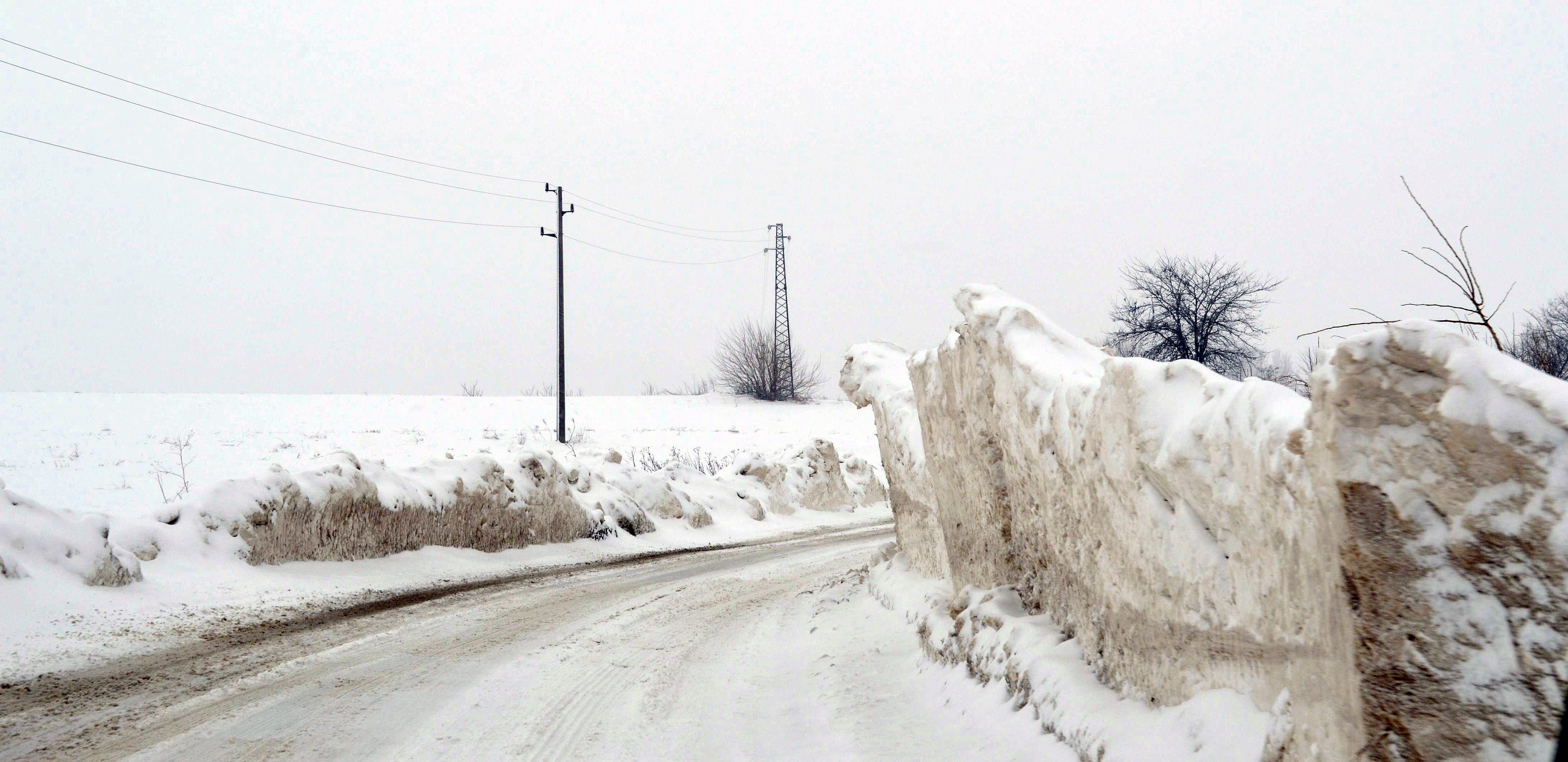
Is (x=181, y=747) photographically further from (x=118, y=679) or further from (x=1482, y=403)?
(x=1482, y=403)

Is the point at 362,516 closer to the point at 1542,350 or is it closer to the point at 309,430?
the point at 1542,350

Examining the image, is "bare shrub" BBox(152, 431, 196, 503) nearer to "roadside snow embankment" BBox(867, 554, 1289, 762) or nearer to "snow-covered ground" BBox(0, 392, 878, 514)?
"snow-covered ground" BBox(0, 392, 878, 514)

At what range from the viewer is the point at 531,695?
5539 mm

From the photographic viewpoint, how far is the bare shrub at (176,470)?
13.4 m

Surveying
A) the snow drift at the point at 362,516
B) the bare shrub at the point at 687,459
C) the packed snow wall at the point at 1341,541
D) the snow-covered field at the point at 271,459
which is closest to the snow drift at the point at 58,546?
the snow drift at the point at 362,516

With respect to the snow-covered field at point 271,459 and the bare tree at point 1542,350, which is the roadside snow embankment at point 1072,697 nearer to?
the bare tree at point 1542,350

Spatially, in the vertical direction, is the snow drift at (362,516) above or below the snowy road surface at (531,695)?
above

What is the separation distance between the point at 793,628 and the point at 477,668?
281cm

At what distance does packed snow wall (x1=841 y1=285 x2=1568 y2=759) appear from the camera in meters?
2.04

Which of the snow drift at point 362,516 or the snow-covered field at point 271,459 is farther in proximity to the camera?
the snow drift at point 362,516

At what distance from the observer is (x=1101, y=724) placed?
3.71m

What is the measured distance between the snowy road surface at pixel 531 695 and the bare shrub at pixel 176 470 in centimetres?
523

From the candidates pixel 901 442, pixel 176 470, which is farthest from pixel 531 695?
pixel 176 470

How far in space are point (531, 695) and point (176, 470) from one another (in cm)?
1771
